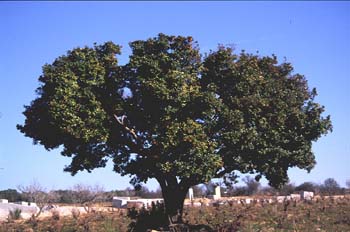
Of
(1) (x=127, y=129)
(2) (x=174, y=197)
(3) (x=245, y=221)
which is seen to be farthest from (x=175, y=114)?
(3) (x=245, y=221)

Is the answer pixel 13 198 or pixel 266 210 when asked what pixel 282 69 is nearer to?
pixel 266 210

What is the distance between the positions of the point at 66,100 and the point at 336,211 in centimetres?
1983

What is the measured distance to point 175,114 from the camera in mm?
20547

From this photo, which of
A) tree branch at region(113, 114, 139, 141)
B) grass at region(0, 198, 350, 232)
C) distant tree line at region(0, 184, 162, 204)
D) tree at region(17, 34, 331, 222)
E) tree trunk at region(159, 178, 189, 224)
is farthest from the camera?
distant tree line at region(0, 184, 162, 204)

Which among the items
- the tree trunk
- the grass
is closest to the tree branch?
the tree trunk

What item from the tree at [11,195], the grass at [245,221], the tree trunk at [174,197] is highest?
the tree at [11,195]

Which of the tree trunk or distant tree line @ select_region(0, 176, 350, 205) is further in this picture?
distant tree line @ select_region(0, 176, 350, 205)

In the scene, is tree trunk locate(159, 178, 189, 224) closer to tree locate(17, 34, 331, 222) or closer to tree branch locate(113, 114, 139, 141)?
tree locate(17, 34, 331, 222)

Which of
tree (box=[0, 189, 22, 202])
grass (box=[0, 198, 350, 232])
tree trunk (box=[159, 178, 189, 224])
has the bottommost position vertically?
grass (box=[0, 198, 350, 232])

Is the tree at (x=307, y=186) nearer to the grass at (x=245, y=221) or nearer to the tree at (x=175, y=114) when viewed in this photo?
the grass at (x=245, y=221)

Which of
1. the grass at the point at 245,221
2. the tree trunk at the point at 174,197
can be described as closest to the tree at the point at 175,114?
the tree trunk at the point at 174,197

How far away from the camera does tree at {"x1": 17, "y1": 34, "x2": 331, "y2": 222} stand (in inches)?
793

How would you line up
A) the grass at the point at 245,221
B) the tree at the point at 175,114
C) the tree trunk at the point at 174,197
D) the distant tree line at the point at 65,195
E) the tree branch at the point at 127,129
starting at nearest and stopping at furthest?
the tree at the point at 175,114, the tree branch at the point at 127,129, the tree trunk at the point at 174,197, the grass at the point at 245,221, the distant tree line at the point at 65,195

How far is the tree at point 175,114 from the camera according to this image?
66.1ft
